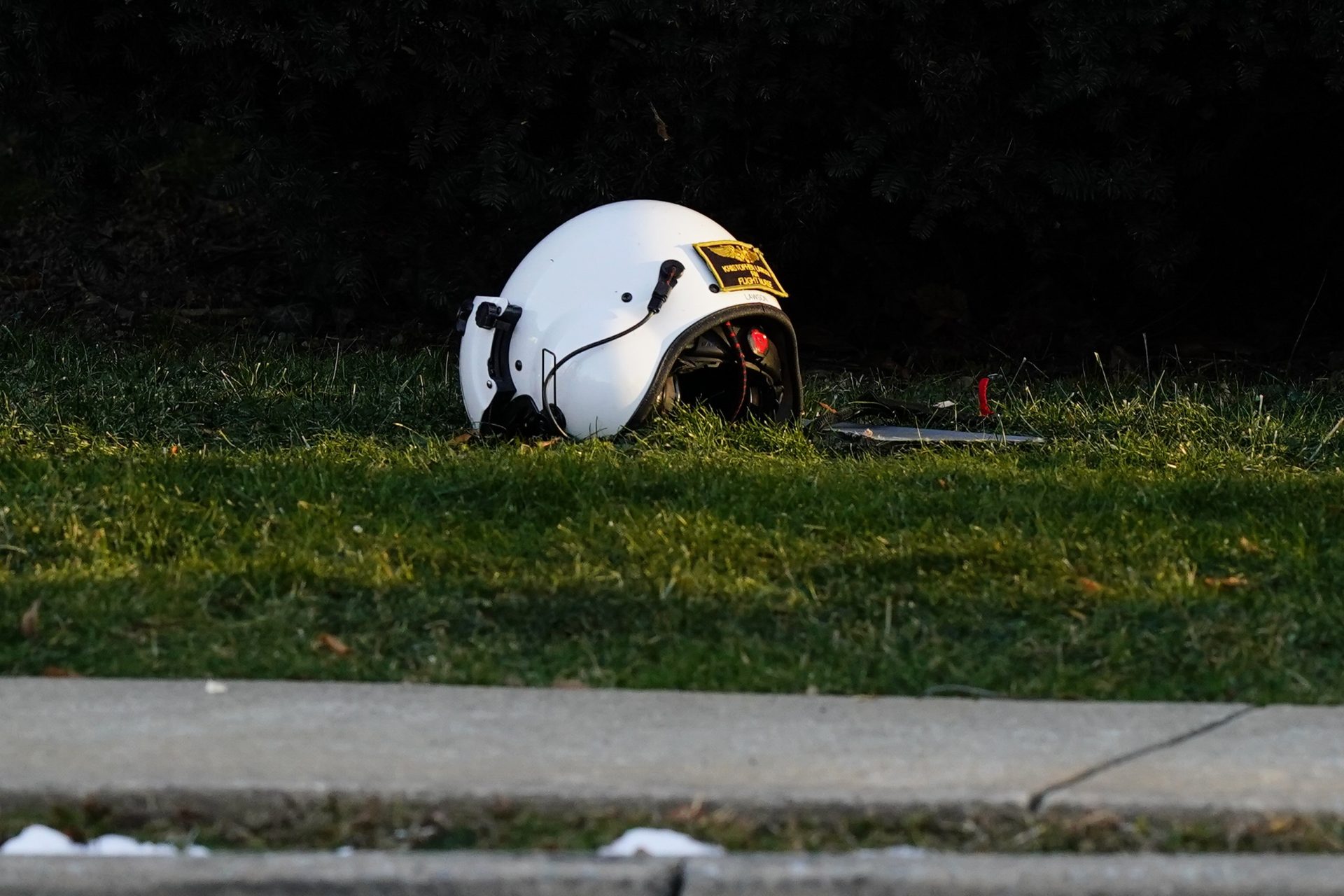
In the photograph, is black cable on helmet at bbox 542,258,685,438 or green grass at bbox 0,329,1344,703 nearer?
green grass at bbox 0,329,1344,703

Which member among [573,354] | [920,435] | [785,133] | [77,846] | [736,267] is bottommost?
[920,435]

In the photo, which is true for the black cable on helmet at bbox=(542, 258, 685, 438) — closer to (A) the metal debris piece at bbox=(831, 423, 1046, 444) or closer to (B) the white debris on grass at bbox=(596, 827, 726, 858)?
(A) the metal debris piece at bbox=(831, 423, 1046, 444)

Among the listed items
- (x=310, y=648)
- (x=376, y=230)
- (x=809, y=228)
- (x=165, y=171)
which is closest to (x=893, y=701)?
(x=310, y=648)

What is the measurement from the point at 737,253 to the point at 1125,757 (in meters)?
3.81

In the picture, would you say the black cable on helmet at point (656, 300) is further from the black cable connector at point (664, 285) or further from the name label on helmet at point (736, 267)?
the name label on helmet at point (736, 267)

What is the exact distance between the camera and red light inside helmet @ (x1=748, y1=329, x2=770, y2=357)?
284 inches

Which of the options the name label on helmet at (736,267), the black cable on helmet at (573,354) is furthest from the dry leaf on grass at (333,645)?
the name label on helmet at (736,267)

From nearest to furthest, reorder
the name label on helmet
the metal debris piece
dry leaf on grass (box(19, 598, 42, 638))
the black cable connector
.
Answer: dry leaf on grass (box(19, 598, 42, 638)) < the black cable connector < the name label on helmet < the metal debris piece

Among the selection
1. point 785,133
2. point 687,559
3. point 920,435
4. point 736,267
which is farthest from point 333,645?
point 785,133

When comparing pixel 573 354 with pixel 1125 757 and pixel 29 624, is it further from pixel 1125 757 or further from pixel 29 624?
pixel 1125 757

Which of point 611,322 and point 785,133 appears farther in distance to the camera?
point 785,133

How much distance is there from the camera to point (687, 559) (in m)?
5.05

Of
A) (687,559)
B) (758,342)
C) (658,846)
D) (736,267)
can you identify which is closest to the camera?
(658,846)

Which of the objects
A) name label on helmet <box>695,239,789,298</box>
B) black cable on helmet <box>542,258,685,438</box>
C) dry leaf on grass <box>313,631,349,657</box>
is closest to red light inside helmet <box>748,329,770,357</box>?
name label on helmet <box>695,239,789,298</box>
